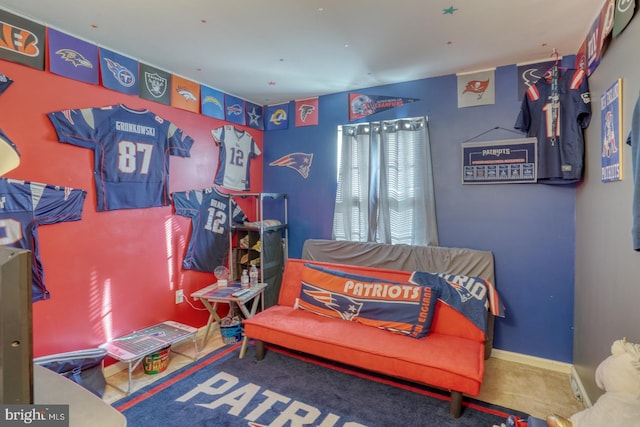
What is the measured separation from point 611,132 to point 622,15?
21.6 inches

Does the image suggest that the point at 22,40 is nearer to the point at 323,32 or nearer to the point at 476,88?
the point at 323,32

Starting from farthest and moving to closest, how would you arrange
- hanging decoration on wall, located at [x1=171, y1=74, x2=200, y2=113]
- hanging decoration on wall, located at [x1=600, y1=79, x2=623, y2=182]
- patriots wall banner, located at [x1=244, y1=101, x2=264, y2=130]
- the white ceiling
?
1. patriots wall banner, located at [x1=244, y1=101, x2=264, y2=130]
2. hanging decoration on wall, located at [x1=171, y1=74, x2=200, y2=113]
3. the white ceiling
4. hanging decoration on wall, located at [x1=600, y1=79, x2=623, y2=182]

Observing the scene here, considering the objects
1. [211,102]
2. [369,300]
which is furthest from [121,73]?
[369,300]

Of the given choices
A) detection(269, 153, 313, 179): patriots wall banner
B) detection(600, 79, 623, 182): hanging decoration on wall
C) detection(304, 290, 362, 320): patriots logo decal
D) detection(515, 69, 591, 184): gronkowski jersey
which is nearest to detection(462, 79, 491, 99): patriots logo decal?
detection(515, 69, 591, 184): gronkowski jersey

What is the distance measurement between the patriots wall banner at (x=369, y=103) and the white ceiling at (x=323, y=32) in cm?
23

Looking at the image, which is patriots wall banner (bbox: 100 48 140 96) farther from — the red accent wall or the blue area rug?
the blue area rug

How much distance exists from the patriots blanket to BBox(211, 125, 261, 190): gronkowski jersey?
213 cm

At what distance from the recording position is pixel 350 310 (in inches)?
103

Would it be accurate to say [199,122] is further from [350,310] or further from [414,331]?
[414,331]

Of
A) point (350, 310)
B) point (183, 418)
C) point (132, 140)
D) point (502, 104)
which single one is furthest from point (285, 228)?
point (502, 104)

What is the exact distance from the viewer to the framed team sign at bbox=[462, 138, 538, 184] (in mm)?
2547

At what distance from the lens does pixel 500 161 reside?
2664mm

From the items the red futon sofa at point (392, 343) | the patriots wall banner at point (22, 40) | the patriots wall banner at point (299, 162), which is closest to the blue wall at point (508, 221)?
the red futon sofa at point (392, 343)

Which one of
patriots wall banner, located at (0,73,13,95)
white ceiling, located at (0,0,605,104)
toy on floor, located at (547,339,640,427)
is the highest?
white ceiling, located at (0,0,605,104)
